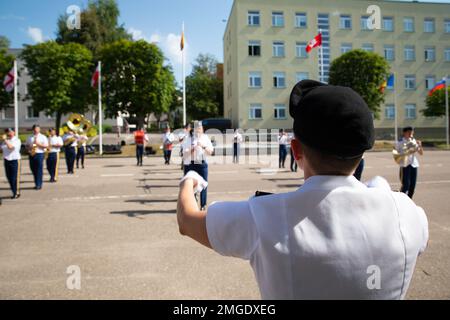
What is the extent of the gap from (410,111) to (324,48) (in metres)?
13.4

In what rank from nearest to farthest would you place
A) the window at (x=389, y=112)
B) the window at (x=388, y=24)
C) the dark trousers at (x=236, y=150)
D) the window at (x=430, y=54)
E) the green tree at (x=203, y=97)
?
the dark trousers at (x=236, y=150)
the window at (x=389, y=112)
the window at (x=388, y=24)
the window at (x=430, y=54)
the green tree at (x=203, y=97)

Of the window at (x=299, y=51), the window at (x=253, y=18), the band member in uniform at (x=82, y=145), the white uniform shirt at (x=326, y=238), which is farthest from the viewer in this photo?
the window at (x=299, y=51)

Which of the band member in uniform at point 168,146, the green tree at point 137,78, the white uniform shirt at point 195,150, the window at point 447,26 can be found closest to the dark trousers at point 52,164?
the band member in uniform at point 168,146

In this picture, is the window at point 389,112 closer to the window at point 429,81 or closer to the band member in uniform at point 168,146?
the window at point 429,81

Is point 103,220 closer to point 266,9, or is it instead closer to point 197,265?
point 197,265

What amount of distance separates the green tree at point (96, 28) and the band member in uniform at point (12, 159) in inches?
1430

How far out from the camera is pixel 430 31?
43.6 m

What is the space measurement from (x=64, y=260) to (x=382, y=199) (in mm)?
4478

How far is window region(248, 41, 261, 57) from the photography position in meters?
39.9

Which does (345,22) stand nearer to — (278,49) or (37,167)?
(278,49)

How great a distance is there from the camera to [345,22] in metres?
41.4

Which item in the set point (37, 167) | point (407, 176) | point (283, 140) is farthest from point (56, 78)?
point (407, 176)

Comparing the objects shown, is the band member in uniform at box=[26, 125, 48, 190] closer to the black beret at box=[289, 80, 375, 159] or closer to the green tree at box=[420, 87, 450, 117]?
the black beret at box=[289, 80, 375, 159]

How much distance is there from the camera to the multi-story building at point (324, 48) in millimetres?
39844
